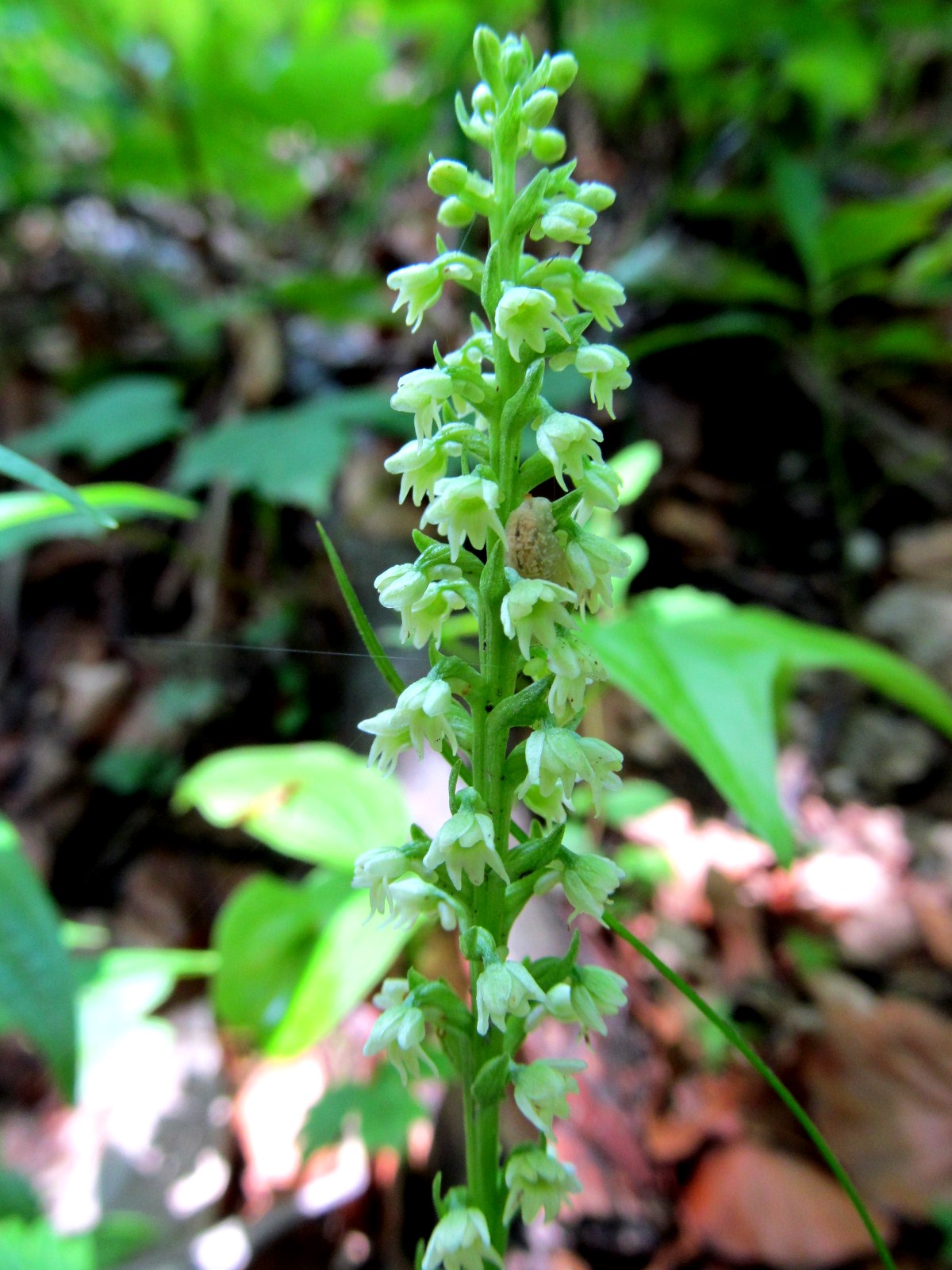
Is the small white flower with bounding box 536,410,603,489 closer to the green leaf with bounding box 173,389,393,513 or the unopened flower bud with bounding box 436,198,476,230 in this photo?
the unopened flower bud with bounding box 436,198,476,230

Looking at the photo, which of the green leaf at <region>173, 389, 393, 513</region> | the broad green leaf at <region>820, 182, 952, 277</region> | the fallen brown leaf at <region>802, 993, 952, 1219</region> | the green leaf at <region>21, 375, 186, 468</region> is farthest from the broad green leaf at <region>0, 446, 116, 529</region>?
the broad green leaf at <region>820, 182, 952, 277</region>

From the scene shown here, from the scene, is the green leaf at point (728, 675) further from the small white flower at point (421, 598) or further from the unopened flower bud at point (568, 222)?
the unopened flower bud at point (568, 222)

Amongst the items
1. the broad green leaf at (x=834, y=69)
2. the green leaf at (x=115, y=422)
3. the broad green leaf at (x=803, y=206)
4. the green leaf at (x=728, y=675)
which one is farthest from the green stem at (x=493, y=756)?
the broad green leaf at (x=834, y=69)

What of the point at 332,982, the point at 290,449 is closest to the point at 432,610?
the point at 332,982

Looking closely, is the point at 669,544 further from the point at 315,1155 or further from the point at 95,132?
the point at 95,132

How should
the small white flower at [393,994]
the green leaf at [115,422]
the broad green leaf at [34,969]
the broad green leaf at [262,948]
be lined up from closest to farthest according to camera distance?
the small white flower at [393,994]
the broad green leaf at [34,969]
the broad green leaf at [262,948]
the green leaf at [115,422]

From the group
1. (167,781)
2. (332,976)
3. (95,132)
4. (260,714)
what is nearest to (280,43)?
(95,132)
